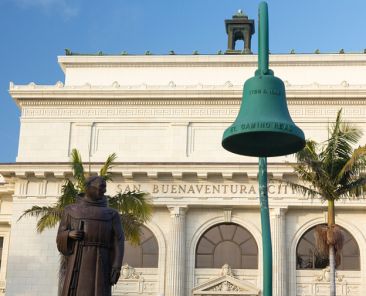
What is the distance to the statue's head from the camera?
1016 cm

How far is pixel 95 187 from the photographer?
401 inches

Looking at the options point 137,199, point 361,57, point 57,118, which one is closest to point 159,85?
point 57,118

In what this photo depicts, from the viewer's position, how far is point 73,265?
9.94 meters

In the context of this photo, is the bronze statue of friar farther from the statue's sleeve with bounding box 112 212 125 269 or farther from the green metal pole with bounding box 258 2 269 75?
the green metal pole with bounding box 258 2 269 75

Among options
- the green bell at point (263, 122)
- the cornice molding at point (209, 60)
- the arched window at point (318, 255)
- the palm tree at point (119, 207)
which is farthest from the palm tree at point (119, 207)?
the green bell at point (263, 122)

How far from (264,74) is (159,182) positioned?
30330mm

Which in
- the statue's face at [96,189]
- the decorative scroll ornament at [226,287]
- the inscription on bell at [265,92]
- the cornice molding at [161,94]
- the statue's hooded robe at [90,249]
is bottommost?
the statue's hooded robe at [90,249]

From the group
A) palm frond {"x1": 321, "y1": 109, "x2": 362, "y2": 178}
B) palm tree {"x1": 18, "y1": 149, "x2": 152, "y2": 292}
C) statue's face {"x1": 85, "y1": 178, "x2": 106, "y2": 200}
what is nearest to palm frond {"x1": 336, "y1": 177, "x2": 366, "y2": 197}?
palm frond {"x1": 321, "y1": 109, "x2": 362, "y2": 178}

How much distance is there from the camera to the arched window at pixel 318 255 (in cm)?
3978

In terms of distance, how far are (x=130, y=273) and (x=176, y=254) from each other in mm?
2536

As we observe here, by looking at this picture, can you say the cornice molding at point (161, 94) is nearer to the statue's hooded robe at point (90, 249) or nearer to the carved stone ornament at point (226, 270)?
the carved stone ornament at point (226, 270)

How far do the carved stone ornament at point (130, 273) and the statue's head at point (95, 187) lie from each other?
30468 mm

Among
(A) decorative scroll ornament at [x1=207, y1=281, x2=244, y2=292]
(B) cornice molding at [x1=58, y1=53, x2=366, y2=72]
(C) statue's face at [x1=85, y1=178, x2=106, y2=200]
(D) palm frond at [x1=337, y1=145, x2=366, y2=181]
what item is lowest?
(C) statue's face at [x1=85, y1=178, x2=106, y2=200]

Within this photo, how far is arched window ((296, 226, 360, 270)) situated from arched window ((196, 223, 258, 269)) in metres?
2.29
